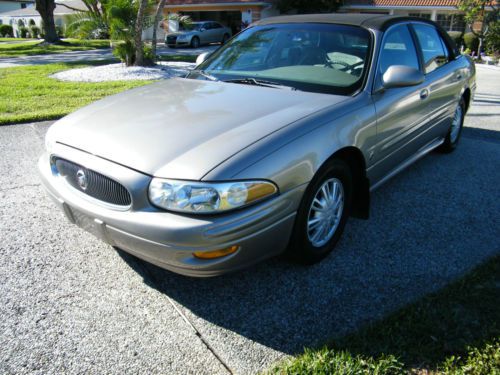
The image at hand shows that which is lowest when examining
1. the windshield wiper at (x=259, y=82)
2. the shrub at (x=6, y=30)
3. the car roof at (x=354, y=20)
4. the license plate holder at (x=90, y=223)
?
the shrub at (x=6, y=30)

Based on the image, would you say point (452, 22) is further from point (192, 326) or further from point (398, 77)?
point (192, 326)

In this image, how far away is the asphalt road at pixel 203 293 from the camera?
88.1 inches

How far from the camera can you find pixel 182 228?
215cm

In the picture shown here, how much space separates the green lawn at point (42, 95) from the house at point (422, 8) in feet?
79.9

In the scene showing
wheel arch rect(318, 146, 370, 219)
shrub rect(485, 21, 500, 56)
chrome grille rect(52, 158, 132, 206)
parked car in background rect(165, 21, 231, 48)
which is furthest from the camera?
parked car in background rect(165, 21, 231, 48)

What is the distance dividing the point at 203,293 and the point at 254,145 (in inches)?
40.2

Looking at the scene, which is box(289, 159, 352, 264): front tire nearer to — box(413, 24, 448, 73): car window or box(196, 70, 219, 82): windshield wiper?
box(196, 70, 219, 82): windshield wiper

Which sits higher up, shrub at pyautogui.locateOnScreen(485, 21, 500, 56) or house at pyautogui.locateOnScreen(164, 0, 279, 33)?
house at pyautogui.locateOnScreen(164, 0, 279, 33)

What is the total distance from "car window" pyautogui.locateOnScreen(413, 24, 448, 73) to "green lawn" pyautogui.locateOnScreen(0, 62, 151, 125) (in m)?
5.49

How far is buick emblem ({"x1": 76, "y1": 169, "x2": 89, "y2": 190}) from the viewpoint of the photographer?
2.55 meters

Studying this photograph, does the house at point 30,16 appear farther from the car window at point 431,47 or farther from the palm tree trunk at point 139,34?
the car window at point 431,47

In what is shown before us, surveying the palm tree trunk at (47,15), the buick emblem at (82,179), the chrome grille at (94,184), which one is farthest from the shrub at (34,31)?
the buick emblem at (82,179)

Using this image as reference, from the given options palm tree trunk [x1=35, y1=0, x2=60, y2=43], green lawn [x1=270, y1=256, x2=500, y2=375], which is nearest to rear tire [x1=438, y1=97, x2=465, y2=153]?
green lawn [x1=270, y1=256, x2=500, y2=375]

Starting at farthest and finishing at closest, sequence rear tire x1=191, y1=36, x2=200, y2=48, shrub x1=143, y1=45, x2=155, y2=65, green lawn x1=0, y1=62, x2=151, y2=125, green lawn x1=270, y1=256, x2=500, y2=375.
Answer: rear tire x1=191, y1=36, x2=200, y2=48 < shrub x1=143, y1=45, x2=155, y2=65 < green lawn x1=0, y1=62, x2=151, y2=125 < green lawn x1=270, y1=256, x2=500, y2=375
